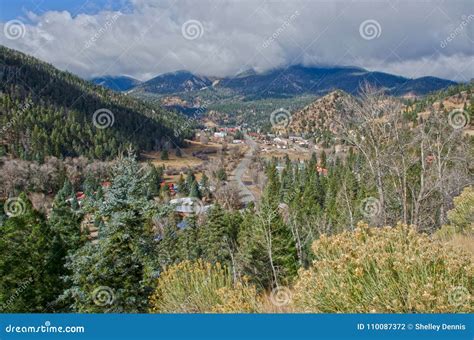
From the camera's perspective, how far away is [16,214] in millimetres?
19016

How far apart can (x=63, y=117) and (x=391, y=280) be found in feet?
434

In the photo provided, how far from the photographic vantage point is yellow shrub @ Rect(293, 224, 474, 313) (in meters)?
3.12

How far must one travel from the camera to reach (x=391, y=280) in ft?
10.8

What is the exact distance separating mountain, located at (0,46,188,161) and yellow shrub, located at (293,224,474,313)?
8352 centimetres

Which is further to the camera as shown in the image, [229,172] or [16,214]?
[229,172]

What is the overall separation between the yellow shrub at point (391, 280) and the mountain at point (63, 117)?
83518 millimetres

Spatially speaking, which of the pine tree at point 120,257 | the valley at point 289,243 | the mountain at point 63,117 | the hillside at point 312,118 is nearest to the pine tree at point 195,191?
the valley at point 289,243

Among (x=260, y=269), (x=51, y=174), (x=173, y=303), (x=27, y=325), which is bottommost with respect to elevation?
(x=260, y=269)

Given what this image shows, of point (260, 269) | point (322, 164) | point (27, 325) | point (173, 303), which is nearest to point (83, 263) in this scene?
point (173, 303)

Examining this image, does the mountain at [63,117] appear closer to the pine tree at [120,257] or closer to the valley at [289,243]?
the valley at [289,243]

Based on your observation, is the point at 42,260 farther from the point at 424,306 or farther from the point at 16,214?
the point at 424,306

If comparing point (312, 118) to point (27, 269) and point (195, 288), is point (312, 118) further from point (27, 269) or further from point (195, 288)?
point (195, 288)

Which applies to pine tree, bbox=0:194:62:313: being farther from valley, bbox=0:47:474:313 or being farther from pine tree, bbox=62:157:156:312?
pine tree, bbox=62:157:156:312

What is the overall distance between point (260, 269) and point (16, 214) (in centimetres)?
1389
